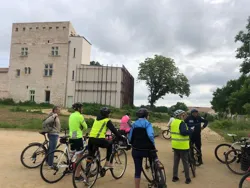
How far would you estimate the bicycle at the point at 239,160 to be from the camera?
8188mm

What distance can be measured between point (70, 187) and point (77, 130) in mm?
1345

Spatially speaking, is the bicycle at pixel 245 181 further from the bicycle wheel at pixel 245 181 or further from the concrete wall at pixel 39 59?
the concrete wall at pixel 39 59

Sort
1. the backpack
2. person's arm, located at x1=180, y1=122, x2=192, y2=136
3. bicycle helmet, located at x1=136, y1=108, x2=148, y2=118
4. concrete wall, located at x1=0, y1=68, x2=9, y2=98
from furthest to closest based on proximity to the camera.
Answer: concrete wall, located at x1=0, y1=68, x2=9, y2=98, the backpack, person's arm, located at x1=180, y1=122, x2=192, y2=136, bicycle helmet, located at x1=136, y1=108, x2=148, y2=118

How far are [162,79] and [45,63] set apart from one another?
25.0m

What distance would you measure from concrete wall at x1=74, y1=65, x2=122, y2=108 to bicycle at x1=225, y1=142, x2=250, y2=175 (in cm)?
3282

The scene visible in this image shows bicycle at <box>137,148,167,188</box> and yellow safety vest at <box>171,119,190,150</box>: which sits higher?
yellow safety vest at <box>171,119,190,150</box>

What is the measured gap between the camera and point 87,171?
6.11 m

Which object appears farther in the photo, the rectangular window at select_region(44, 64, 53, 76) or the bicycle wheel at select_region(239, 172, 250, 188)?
the rectangular window at select_region(44, 64, 53, 76)

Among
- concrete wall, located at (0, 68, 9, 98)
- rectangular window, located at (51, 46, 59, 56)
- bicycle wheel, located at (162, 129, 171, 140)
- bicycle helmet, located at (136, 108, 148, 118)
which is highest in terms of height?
rectangular window, located at (51, 46, 59, 56)

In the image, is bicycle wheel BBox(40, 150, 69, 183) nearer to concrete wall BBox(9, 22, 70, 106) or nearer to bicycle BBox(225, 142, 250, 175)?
bicycle BBox(225, 142, 250, 175)

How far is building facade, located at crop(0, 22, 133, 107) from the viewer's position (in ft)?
139

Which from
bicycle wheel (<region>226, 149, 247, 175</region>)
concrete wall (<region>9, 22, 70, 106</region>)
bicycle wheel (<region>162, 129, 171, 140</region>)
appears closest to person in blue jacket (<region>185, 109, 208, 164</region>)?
bicycle wheel (<region>226, 149, 247, 175</region>)

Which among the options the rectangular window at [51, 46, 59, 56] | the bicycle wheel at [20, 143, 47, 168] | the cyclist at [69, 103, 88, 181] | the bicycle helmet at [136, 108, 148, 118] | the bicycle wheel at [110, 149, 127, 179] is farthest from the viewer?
the rectangular window at [51, 46, 59, 56]

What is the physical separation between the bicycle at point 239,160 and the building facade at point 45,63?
3281 centimetres
